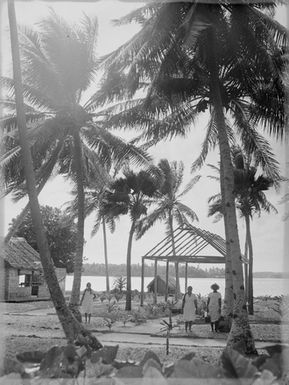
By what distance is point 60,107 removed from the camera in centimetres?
1567

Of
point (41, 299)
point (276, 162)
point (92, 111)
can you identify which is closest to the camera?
point (276, 162)

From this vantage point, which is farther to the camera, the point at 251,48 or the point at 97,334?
the point at 97,334

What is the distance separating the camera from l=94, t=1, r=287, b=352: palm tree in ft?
35.1

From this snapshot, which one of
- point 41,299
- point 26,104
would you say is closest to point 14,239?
point 41,299

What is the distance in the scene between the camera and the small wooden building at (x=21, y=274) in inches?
1120

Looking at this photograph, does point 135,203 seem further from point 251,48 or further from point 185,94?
point 251,48

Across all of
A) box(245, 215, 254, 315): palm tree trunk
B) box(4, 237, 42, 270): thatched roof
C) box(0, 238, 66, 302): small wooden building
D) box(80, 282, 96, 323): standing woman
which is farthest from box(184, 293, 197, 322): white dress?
box(4, 237, 42, 270): thatched roof

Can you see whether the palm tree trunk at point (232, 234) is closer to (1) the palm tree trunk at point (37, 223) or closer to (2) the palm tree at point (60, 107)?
(1) the palm tree trunk at point (37, 223)

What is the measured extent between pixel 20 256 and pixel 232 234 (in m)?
22.5

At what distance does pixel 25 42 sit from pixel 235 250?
28.6ft

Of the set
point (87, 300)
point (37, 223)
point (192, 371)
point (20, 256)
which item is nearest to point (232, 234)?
point (37, 223)

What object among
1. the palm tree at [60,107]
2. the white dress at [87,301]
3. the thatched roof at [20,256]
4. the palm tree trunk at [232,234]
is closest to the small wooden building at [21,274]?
the thatched roof at [20,256]

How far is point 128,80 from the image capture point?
12.2 meters

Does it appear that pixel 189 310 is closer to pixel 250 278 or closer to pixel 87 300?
pixel 87 300
